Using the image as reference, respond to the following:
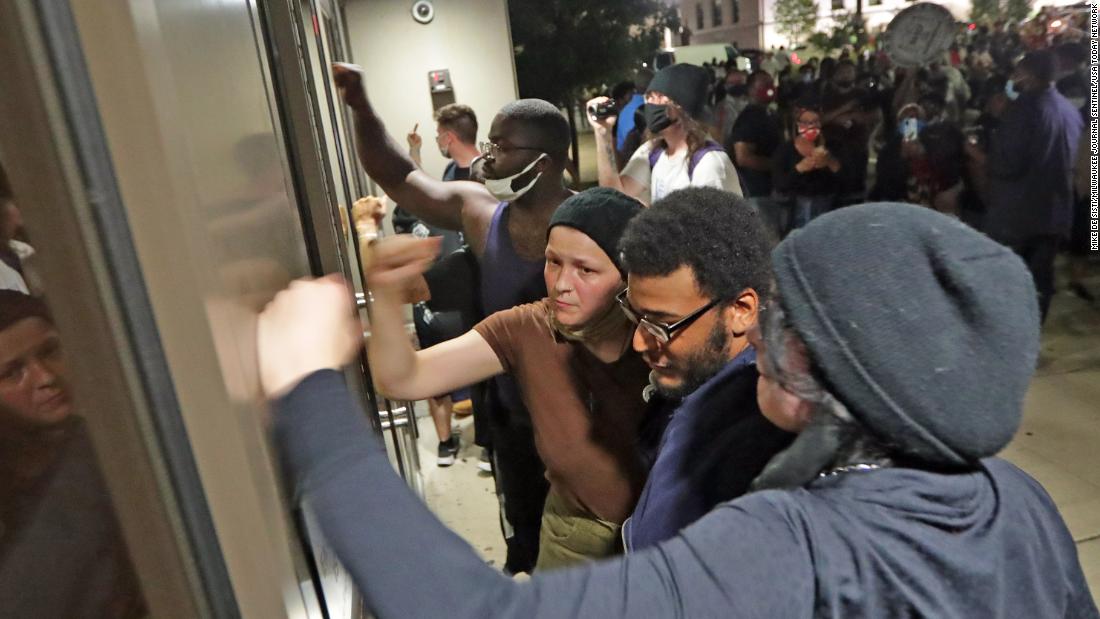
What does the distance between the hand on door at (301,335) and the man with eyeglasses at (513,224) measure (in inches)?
54.4

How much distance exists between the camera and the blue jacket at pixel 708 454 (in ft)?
3.60

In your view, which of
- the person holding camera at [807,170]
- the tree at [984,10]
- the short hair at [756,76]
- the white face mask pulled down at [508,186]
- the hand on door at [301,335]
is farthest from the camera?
the short hair at [756,76]

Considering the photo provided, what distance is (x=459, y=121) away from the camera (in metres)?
3.91

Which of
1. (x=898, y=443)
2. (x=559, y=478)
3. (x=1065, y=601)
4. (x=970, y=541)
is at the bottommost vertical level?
(x=559, y=478)

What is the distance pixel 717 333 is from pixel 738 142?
12.9 feet

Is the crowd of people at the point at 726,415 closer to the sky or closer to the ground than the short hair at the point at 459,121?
closer to the ground

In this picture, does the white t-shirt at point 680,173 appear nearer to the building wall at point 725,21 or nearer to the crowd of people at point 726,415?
the crowd of people at point 726,415

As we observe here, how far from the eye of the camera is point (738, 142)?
5055 millimetres

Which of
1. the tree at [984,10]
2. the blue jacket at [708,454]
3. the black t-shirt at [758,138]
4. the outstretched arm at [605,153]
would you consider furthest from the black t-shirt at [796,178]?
the blue jacket at [708,454]

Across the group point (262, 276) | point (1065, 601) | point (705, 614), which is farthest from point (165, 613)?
point (1065, 601)

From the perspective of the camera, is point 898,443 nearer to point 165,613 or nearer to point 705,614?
point 705,614

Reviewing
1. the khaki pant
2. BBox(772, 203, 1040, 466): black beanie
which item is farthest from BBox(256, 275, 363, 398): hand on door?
the khaki pant

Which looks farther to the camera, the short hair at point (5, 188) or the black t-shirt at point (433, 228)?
the black t-shirt at point (433, 228)

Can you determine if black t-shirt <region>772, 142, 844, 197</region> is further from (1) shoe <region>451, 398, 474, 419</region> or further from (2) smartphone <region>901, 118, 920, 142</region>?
(1) shoe <region>451, 398, 474, 419</region>
